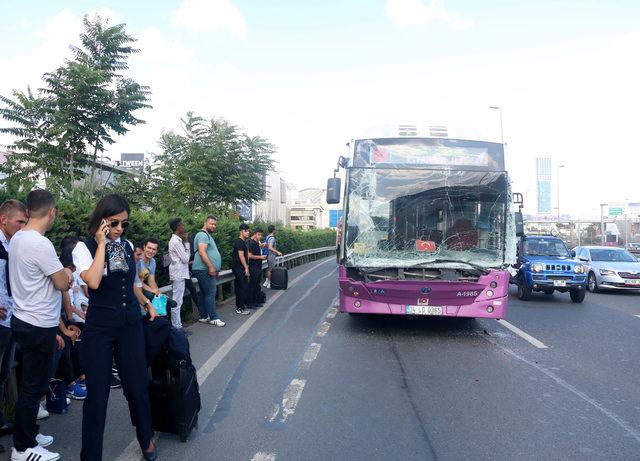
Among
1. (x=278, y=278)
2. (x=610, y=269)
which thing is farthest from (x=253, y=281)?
(x=610, y=269)

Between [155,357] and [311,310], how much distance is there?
7.63m

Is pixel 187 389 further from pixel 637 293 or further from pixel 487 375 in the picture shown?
pixel 637 293

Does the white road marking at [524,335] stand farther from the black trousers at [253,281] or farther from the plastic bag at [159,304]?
the plastic bag at [159,304]

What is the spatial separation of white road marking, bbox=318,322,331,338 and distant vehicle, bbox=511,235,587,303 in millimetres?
7011

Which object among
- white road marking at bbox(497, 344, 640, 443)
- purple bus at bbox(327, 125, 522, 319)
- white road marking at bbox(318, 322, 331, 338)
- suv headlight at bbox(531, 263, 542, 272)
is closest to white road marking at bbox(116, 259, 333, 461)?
white road marking at bbox(318, 322, 331, 338)

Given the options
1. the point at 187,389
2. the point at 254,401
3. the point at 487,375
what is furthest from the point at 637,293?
the point at 187,389

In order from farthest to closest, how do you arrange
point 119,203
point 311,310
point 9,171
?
point 9,171 < point 311,310 < point 119,203

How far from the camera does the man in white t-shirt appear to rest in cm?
389

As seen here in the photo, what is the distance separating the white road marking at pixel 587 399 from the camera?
15.4 ft

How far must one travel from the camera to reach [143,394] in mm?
3930

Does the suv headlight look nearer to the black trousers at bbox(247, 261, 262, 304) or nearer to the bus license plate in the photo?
the bus license plate

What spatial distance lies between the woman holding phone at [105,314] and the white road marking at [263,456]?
101 centimetres

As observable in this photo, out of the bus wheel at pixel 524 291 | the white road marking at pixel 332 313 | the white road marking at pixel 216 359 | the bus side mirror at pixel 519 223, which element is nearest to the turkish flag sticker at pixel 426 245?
the bus side mirror at pixel 519 223

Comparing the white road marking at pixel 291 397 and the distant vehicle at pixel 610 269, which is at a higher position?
the distant vehicle at pixel 610 269
